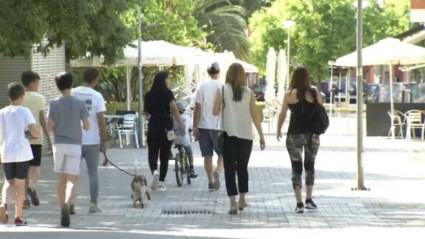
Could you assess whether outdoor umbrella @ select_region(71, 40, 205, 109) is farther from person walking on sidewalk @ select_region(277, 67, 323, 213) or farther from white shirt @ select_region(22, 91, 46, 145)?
person walking on sidewalk @ select_region(277, 67, 323, 213)

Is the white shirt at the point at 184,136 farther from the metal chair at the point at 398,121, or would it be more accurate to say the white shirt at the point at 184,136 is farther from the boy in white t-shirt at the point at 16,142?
the metal chair at the point at 398,121

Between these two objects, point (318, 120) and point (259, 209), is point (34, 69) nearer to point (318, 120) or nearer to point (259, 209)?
point (259, 209)

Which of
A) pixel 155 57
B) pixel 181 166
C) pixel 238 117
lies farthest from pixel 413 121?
pixel 238 117

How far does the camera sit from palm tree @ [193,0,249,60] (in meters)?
53.1

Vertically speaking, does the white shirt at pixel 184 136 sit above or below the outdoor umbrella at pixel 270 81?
below

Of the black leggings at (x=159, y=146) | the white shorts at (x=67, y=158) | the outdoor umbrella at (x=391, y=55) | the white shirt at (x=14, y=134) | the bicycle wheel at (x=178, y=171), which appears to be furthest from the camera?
the outdoor umbrella at (x=391, y=55)

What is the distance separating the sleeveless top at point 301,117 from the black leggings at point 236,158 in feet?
1.94

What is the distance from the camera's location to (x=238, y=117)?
13422mm

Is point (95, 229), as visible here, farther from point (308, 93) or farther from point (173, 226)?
point (308, 93)

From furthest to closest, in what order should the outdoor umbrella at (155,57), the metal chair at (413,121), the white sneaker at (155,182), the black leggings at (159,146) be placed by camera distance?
the metal chair at (413,121) → the outdoor umbrella at (155,57) → the white sneaker at (155,182) → the black leggings at (159,146)

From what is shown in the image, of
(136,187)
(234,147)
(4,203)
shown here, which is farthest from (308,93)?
(4,203)

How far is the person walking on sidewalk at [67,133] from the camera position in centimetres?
1235

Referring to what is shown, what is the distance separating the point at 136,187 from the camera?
14.1m

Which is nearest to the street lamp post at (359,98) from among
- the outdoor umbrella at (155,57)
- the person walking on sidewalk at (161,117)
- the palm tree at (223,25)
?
the person walking on sidewalk at (161,117)
